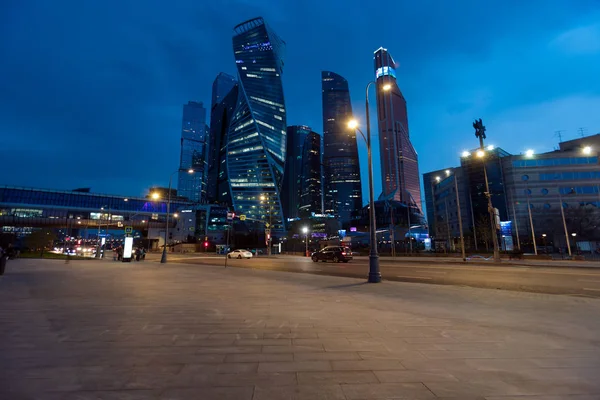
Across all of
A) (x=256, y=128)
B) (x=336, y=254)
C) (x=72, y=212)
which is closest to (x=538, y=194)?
(x=336, y=254)

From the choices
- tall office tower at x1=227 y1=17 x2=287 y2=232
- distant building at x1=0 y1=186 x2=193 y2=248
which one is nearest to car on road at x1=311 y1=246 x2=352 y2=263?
distant building at x1=0 y1=186 x2=193 y2=248

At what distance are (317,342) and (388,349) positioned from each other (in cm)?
123

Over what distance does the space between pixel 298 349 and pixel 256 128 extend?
148136mm

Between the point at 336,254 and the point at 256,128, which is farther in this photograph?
the point at 256,128

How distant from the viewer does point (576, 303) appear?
889 cm

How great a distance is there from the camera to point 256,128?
480 ft

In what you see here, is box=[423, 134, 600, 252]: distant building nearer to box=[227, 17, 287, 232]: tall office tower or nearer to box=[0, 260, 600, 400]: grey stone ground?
box=[0, 260, 600, 400]: grey stone ground

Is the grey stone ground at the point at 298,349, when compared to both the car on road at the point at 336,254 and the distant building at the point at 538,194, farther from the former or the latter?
the distant building at the point at 538,194

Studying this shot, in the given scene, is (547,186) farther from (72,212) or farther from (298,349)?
(72,212)

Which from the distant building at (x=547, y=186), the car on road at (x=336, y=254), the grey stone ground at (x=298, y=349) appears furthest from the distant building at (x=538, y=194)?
the grey stone ground at (x=298, y=349)

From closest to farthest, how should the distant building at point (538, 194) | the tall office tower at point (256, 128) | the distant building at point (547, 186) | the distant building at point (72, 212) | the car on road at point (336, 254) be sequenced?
the car on road at point (336, 254) → the distant building at point (538, 194) → the distant building at point (547, 186) → the distant building at point (72, 212) → the tall office tower at point (256, 128)

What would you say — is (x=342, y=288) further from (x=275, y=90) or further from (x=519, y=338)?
(x=275, y=90)

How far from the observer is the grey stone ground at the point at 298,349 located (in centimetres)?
346

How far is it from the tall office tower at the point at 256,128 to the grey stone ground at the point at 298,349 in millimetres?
138326
